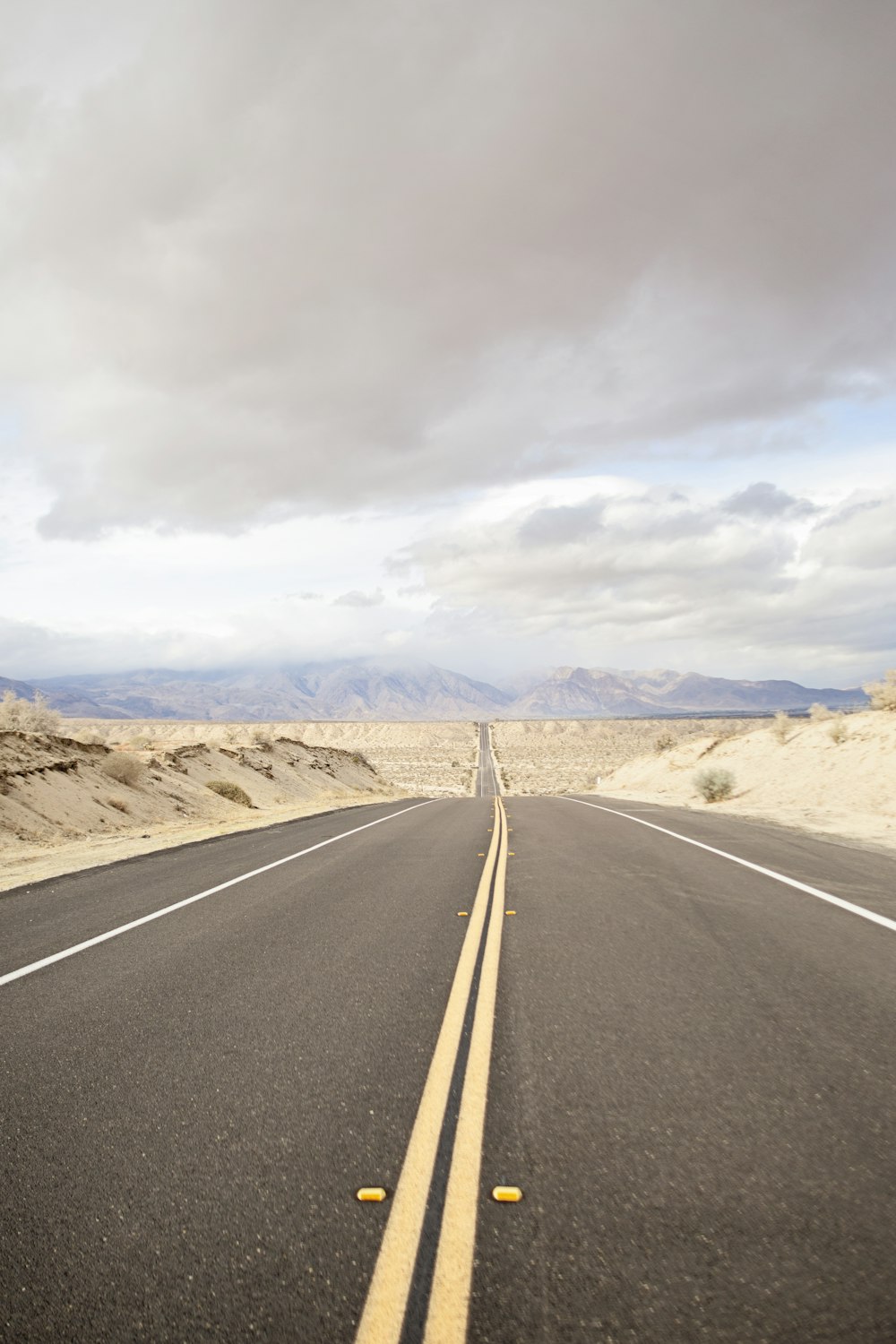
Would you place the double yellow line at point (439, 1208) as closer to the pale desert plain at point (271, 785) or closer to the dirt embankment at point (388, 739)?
the pale desert plain at point (271, 785)

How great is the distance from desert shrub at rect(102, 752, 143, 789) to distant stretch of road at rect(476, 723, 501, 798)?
17734mm

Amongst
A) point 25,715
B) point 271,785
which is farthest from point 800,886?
point 25,715

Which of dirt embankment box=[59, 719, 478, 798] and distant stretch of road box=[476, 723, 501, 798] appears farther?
dirt embankment box=[59, 719, 478, 798]

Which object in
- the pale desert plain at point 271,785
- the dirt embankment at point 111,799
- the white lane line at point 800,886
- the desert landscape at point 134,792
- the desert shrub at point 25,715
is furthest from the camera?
the desert shrub at point 25,715

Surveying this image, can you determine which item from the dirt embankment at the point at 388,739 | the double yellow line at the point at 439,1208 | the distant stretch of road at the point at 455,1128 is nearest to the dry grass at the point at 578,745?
the dirt embankment at the point at 388,739

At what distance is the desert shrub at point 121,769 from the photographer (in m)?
24.6

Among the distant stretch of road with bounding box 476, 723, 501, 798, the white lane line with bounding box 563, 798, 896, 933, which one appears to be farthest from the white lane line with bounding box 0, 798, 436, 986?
the distant stretch of road with bounding box 476, 723, 501, 798

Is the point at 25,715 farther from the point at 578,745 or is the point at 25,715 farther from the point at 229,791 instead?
the point at 578,745

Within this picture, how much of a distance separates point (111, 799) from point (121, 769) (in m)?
2.57

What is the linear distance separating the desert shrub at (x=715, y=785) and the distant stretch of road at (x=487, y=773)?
11.6m

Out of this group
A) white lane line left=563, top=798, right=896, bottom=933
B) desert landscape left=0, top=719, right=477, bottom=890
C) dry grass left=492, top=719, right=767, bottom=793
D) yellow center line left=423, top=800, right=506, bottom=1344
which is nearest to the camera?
yellow center line left=423, top=800, right=506, bottom=1344

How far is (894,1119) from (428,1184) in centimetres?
228

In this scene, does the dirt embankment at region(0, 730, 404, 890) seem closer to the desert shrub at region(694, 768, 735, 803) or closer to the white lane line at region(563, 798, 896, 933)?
the white lane line at region(563, 798, 896, 933)

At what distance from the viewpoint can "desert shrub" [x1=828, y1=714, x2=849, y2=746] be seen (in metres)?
28.2
